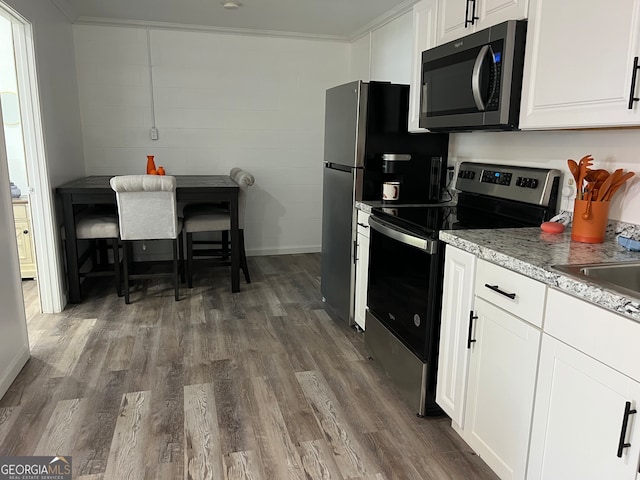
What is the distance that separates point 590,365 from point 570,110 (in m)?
0.93

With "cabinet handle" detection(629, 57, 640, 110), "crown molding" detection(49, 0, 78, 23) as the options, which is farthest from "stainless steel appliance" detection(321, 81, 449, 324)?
"crown molding" detection(49, 0, 78, 23)

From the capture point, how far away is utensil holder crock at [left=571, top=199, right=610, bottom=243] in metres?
1.77

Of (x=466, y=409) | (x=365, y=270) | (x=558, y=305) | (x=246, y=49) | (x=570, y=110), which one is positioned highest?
(x=246, y=49)

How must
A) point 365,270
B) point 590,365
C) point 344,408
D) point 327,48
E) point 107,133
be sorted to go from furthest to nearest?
point 327,48, point 107,133, point 365,270, point 344,408, point 590,365

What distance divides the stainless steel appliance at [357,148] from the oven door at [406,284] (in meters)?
0.40

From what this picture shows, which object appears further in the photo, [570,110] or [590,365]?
[570,110]

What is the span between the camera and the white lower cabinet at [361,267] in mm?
2844

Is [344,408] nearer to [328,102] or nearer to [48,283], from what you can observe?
[328,102]

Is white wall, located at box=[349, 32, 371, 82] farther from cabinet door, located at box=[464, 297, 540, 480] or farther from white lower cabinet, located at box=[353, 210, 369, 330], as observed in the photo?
cabinet door, located at box=[464, 297, 540, 480]

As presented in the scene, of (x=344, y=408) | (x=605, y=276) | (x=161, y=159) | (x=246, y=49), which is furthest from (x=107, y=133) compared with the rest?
(x=605, y=276)

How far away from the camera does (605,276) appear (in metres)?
1.48

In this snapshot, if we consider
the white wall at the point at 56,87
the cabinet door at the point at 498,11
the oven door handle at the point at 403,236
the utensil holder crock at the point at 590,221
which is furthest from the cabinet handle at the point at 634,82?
the white wall at the point at 56,87

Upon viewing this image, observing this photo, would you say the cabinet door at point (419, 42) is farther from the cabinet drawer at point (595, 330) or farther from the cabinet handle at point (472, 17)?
the cabinet drawer at point (595, 330)

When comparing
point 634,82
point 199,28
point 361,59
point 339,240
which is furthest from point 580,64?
point 199,28
